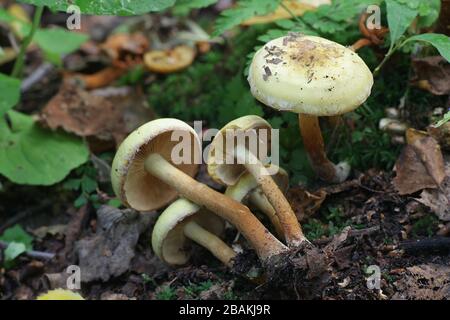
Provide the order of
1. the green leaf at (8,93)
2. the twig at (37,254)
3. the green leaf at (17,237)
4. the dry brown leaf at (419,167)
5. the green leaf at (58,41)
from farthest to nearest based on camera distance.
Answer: the green leaf at (58,41), the green leaf at (8,93), the green leaf at (17,237), the twig at (37,254), the dry brown leaf at (419,167)

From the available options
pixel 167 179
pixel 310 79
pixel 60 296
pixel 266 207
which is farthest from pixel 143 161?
pixel 310 79

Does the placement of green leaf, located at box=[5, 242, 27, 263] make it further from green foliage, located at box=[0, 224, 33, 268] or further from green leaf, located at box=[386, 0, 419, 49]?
green leaf, located at box=[386, 0, 419, 49]

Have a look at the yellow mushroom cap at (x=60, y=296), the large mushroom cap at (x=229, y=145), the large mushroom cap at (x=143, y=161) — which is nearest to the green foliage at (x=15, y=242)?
the yellow mushroom cap at (x=60, y=296)

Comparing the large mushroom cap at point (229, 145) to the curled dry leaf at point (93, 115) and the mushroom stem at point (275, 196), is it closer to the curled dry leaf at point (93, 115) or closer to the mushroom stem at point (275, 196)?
the mushroom stem at point (275, 196)

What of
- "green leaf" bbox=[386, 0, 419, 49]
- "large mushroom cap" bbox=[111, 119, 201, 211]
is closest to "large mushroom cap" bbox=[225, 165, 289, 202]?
"large mushroom cap" bbox=[111, 119, 201, 211]
